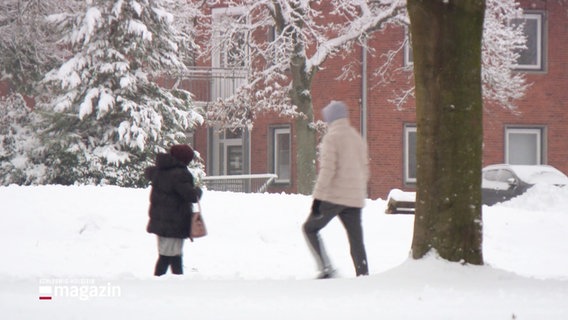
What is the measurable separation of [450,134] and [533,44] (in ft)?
72.2

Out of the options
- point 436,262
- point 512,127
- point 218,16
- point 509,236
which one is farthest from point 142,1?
point 436,262

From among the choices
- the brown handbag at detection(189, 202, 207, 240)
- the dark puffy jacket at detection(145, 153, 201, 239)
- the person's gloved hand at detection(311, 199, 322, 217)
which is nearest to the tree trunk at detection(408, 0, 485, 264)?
the person's gloved hand at detection(311, 199, 322, 217)

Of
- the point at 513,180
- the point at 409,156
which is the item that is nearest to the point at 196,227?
the point at 513,180

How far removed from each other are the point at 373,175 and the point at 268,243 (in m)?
14.2

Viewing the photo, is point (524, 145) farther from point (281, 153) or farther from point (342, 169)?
point (342, 169)

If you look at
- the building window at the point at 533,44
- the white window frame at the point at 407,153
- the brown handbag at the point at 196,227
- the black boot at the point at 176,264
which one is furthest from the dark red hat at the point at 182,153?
the building window at the point at 533,44

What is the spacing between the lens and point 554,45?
1151 inches

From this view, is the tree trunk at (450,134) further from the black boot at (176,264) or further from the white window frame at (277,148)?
the white window frame at (277,148)

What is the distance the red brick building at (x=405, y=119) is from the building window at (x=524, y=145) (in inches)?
1.2

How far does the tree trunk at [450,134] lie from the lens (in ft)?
28.2

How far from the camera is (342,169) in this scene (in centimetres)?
901

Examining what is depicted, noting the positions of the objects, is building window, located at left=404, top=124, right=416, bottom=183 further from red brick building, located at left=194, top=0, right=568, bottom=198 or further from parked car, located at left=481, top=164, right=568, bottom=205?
parked car, located at left=481, top=164, right=568, bottom=205

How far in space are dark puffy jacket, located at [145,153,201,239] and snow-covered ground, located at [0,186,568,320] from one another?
595mm

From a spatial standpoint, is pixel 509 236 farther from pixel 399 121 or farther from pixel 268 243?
pixel 399 121
